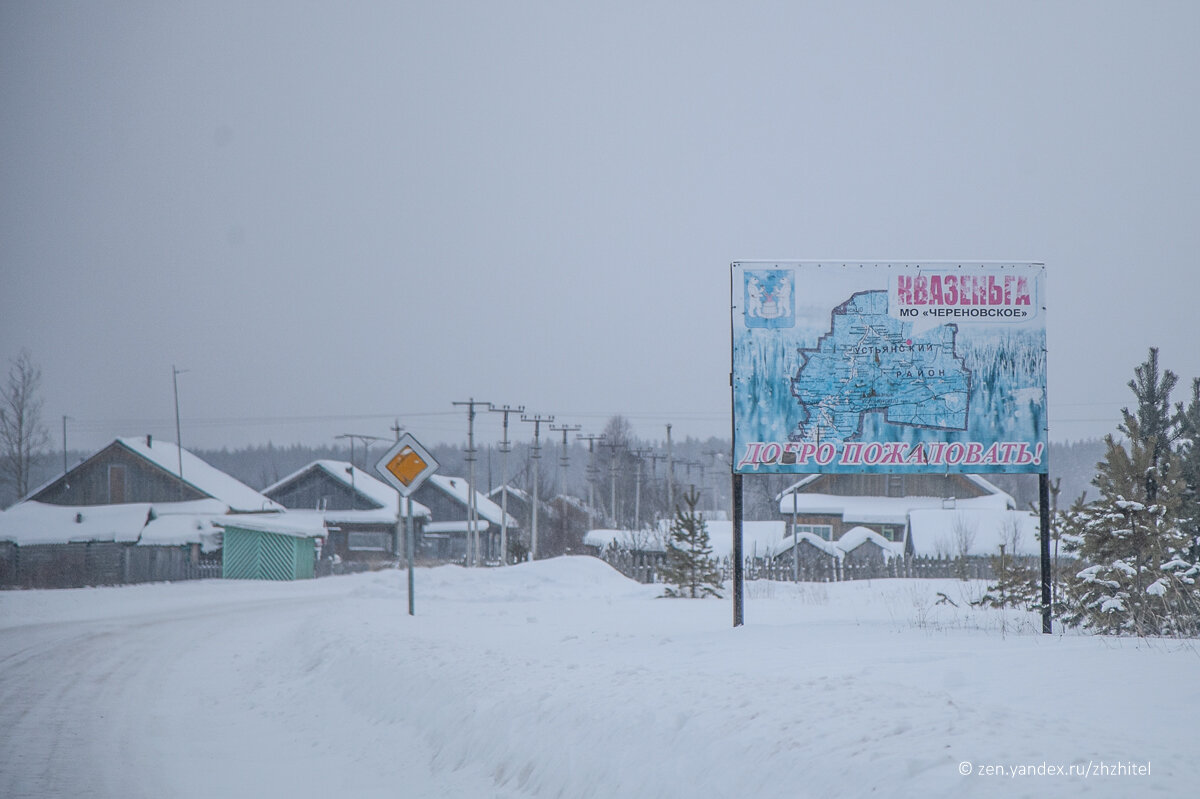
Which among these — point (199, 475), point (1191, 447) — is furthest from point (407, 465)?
point (199, 475)

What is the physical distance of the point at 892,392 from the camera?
14.1m

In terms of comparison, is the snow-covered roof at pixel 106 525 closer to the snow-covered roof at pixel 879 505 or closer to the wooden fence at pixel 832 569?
the wooden fence at pixel 832 569

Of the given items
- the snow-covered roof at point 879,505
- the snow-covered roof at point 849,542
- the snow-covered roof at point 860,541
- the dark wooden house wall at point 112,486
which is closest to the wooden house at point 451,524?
the dark wooden house wall at point 112,486

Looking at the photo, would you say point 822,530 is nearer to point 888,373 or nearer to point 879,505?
point 879,505

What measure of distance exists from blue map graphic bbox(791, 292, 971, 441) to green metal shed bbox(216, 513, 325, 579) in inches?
1737

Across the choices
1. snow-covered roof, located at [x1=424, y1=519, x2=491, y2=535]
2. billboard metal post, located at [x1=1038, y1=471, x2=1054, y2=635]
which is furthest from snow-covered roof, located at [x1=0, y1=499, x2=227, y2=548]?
billboard metal post, located at [x1=1038, y1=471, x2=1054, y2=635]

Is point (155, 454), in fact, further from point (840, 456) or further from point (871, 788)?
point (871, 788)

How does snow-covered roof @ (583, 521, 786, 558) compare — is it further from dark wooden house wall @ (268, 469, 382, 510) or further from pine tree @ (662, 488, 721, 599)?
pine tree @ (662, 488, 721, 599)

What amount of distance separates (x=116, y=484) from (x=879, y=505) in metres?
46.7

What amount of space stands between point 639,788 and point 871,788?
1699mm

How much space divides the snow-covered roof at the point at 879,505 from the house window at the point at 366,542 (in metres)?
31.9

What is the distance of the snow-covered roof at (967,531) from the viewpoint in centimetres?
4962

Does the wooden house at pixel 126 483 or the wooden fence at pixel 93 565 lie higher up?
the wooden house at pixel 126 483

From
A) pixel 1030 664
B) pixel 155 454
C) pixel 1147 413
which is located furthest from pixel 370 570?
pixel 1030 664
